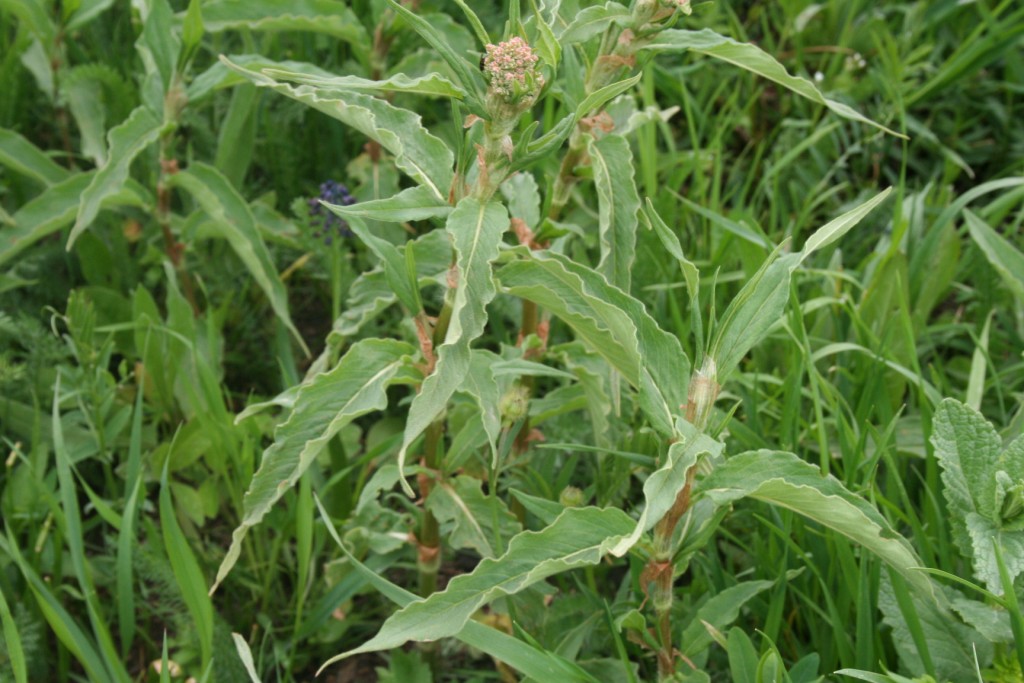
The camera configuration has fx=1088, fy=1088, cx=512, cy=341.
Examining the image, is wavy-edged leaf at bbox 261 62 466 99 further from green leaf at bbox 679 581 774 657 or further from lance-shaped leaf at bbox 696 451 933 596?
green leaf at bbox 679 581 774 657

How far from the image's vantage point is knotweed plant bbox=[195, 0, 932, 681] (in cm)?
157

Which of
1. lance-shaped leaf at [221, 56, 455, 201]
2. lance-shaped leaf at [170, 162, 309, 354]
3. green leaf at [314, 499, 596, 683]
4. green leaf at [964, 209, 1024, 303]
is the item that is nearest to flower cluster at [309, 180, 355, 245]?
lance-shaped leaf at [170, 162, 309, 354]

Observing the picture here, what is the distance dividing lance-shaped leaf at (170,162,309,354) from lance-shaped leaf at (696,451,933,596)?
1.15 metres

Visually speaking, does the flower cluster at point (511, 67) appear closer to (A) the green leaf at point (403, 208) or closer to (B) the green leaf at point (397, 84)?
(B) the green leaf at point (397, 84)

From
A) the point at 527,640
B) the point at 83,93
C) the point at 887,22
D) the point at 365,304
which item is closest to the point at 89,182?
the point at 83,93

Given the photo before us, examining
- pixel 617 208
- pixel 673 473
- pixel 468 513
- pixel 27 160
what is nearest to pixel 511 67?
pixel 617 208

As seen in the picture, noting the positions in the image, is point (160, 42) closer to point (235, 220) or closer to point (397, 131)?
point (235, 220)

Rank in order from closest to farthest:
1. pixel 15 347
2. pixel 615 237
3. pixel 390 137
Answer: pixel 390 137 < pixel 615 237 < pixel 15 347

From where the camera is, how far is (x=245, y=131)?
116 inches

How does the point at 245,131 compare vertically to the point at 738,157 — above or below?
above

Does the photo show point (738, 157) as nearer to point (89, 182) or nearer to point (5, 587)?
point (89, 182)

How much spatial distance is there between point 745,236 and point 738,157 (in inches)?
50.8

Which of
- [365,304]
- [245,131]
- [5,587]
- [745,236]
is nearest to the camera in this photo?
[365,304]

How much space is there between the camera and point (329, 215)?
2746mm
